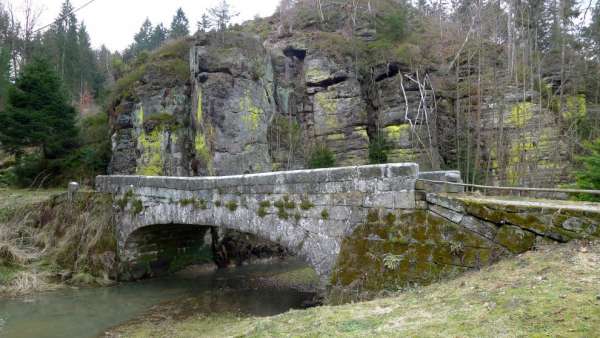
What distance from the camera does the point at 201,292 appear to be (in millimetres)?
10641

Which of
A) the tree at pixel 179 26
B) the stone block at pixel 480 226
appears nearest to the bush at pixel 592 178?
the stone block at pixel 480 226

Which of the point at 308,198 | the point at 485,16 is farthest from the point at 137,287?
the point at 485,16

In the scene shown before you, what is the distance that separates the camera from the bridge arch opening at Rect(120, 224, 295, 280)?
11.8m

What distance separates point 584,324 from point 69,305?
1009 centimetres

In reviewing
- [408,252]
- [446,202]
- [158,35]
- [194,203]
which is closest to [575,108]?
[446,202]

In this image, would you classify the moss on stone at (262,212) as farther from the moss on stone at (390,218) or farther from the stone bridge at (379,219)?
the moss on stone at (390,218)

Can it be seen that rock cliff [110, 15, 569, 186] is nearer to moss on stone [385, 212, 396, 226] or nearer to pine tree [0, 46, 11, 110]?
moss on stone [385, 212, 396, 226]

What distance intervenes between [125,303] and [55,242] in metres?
3.94

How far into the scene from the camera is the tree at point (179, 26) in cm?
3366

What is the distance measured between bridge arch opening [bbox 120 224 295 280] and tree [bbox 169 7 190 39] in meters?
22.0

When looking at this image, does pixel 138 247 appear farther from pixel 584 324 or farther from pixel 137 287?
pixel 584 324

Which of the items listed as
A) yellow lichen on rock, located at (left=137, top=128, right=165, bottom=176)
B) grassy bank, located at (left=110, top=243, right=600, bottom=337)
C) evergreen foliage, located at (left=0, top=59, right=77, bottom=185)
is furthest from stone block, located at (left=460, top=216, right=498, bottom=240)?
evergreen foliage, located at (left=0, top=59, right=77, bottom=185)

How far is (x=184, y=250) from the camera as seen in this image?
13.2 m

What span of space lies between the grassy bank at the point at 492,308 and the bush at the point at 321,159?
1156 centimetres
